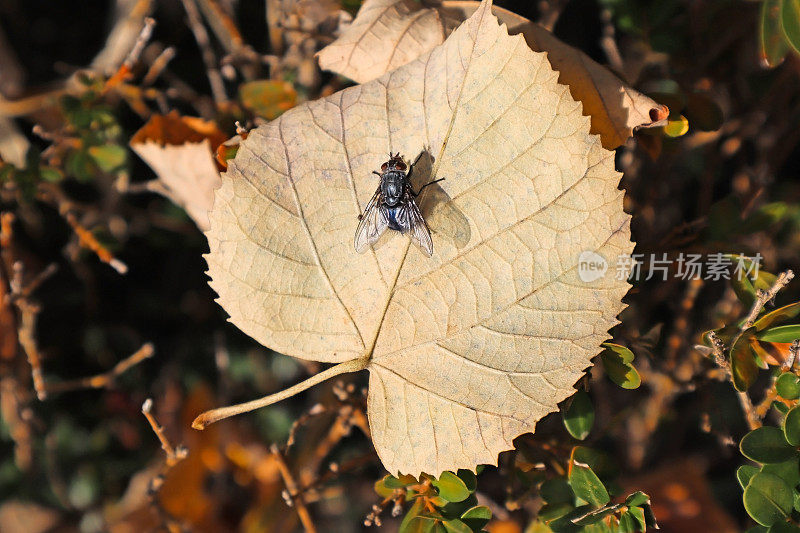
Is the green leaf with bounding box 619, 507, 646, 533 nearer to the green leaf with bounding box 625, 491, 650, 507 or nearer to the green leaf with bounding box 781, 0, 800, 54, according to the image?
the green leaf with bounding box 625, 491, 650, 507

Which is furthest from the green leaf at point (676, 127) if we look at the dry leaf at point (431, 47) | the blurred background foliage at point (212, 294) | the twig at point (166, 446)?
the twig at point (166, 446)

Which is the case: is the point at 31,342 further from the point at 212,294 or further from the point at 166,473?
the point at 212,294

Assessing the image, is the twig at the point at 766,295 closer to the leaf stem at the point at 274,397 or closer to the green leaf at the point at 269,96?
the leaf stem at the point at 274,397

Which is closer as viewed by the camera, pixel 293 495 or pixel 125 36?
pixel 293 495

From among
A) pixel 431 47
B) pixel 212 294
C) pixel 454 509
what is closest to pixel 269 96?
pixel 431 47

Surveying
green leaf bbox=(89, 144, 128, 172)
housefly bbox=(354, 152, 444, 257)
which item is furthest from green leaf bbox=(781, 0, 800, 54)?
green leaf bbox=(89, 144, 128, 172)

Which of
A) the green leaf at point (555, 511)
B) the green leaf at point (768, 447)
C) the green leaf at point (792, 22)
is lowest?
the green leaf at point (555, 511)
